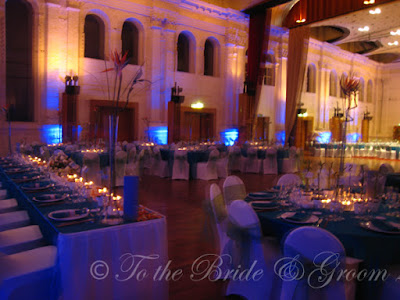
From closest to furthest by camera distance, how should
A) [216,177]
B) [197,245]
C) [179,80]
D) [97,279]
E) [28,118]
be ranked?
[97,279] < [197,245] < [216,177] < [28,118] < [179,80]

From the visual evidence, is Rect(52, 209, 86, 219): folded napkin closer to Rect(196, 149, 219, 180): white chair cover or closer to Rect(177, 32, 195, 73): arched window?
Rect(196, 149, 219, 180): white chair cover

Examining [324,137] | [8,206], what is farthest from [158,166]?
[324,137]

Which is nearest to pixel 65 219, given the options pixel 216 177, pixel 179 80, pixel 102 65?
pixel 216 177

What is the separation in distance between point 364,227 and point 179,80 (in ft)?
40.5

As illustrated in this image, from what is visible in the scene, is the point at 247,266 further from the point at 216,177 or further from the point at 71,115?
the point at 71,115

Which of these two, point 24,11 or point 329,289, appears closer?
point 329,289

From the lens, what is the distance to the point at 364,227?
2.39 m

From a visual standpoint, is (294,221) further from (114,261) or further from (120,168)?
(120,168)

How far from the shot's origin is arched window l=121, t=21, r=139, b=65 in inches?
521

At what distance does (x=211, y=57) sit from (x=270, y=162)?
7.41 m

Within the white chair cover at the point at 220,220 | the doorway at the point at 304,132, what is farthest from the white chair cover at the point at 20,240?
the doorway at the point at 304,132

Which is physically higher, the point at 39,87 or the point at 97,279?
the point at 39,87

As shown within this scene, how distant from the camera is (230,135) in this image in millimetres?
15562

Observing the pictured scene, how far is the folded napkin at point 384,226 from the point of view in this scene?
234cm
